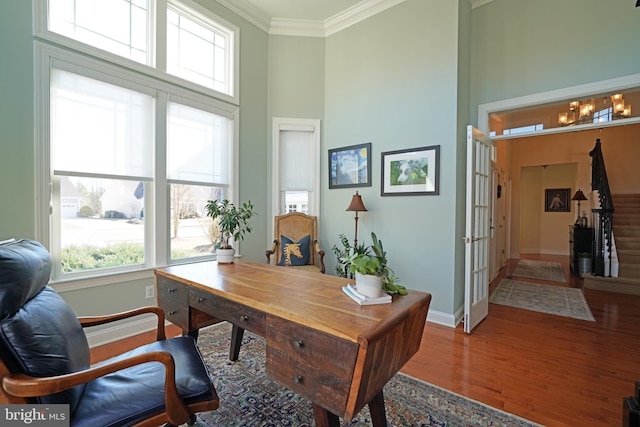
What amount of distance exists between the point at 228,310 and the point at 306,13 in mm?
4118

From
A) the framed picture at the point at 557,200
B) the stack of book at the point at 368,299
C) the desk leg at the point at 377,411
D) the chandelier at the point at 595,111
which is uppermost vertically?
the chandelier at the point at 595,111

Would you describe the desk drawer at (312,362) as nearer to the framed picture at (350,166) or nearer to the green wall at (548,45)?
the framed picture at (350,166)

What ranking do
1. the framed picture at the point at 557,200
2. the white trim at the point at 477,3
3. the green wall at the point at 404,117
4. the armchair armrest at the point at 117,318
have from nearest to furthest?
the armchair armrest at the point at 117,318 < the green wall at the point at 404,117 < the white trim at the point at 477,3 < the framed picture at the point at 557,200

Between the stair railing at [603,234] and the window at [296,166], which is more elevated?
the window at [296,166]

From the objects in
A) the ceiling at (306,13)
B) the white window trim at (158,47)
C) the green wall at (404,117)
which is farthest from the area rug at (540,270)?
the white window trim at (158,47)

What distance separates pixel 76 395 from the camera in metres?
1.13

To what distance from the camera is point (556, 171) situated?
8.43 m

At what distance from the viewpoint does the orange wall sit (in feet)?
20.1

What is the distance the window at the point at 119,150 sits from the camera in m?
2.44

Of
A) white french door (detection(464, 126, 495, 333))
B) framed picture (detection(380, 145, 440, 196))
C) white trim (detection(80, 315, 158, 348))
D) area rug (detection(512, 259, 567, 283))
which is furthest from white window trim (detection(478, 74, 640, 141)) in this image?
white trim (detection(80, 315, 158, 348))

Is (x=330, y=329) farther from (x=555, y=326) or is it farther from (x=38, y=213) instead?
(x=555, y=326)

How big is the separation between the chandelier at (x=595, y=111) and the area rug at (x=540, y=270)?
11.2ft

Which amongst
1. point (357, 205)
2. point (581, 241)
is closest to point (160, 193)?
point (357, 205)

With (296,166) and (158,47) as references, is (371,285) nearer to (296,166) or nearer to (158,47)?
(296,166)
